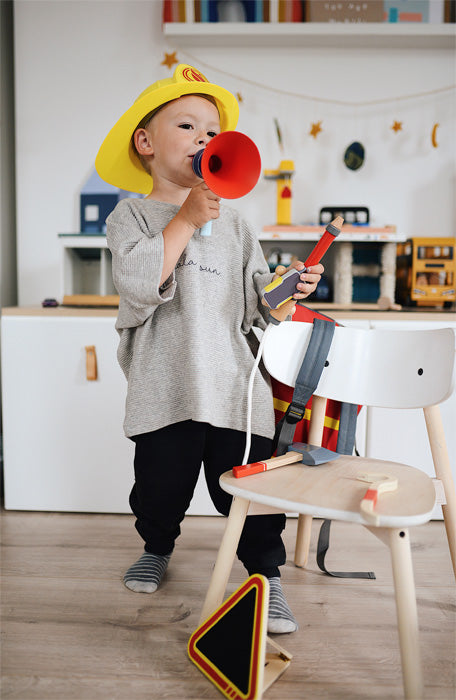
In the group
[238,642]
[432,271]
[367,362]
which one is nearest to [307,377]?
[367,362]

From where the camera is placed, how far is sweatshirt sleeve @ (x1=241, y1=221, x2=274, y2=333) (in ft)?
3.38

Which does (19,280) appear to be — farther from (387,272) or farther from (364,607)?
(364,607)

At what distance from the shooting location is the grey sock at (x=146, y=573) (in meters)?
1.09

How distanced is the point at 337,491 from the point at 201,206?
48cm

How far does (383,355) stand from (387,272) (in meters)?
0.73

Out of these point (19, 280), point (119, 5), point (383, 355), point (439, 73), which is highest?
point (119, 5)

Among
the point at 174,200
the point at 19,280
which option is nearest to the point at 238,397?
the point at 174,200

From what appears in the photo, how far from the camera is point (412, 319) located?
1442mm

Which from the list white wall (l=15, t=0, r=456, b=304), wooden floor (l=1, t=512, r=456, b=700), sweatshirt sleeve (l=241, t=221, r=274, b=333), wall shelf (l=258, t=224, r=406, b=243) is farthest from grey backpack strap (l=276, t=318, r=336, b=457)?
white wall (l=15, t=0, r=456, b=304)

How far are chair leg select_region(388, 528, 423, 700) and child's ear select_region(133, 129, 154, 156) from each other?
2.54 feet

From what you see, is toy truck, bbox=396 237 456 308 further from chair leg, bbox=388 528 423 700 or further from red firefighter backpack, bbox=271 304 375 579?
chair leg, bbox=388 528 423 700

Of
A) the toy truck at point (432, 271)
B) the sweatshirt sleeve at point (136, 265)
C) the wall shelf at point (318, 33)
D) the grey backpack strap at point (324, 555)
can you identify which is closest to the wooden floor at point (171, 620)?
the grey backpack strap at point (324, 555)

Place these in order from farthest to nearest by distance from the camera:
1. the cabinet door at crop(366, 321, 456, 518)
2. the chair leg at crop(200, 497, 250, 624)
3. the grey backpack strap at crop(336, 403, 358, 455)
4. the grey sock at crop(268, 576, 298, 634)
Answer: the cabinet door at crop(366, 321, 456, 518) < the grey backpack strap at crop(336, 403, 358, 455) < the grey sock at crop(268, 576, 298, 634) < the chair leg at crop(200, 497, 250, 624)

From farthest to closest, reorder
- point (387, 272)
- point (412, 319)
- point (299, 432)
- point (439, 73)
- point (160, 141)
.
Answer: point (439, 73) < point (387, 272) < point (412, 319) < point (299, 432) < point (160, 141)
